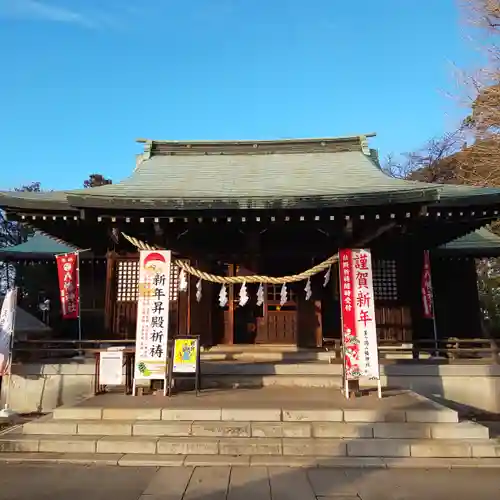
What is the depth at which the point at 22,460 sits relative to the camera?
19.8ft

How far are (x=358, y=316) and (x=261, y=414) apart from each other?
2.76 m

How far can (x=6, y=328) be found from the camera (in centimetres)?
909

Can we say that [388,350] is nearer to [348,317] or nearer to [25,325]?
[348,317]

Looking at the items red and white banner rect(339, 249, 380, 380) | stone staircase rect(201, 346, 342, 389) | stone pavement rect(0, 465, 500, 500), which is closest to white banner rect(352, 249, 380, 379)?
red and white banner rect(339, 249, 380, 380)

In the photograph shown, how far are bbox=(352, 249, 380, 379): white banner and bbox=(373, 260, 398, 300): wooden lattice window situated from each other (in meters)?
4.12

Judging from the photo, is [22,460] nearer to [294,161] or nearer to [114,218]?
[114,218]

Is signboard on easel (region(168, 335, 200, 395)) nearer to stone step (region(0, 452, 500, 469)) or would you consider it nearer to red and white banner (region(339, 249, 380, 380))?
stone step (region(0, 452, 500, 469))

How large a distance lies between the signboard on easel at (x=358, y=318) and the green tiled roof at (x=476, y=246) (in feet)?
22.5

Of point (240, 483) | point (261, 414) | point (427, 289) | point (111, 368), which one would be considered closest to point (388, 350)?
point (427, 289)

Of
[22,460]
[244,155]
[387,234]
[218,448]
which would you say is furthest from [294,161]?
[22,460]

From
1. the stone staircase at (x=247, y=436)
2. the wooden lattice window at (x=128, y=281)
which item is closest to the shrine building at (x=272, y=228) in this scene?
the wooden lattice window at (x=128, y=281)

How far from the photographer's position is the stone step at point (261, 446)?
19.9 ft

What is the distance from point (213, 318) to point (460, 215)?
7.31 meters

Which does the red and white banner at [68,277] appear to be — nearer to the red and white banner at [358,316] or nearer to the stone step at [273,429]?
the stone step at [273,429]
